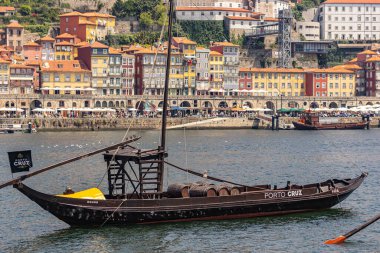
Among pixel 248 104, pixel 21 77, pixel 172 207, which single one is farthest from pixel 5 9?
pixel 172 207

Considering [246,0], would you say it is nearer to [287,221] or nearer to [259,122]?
[259,122]

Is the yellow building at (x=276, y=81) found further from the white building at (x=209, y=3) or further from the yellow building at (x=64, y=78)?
the yellow building at (x=64, y=78)

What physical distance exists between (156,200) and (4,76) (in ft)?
330

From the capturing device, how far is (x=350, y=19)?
18300 centimetres

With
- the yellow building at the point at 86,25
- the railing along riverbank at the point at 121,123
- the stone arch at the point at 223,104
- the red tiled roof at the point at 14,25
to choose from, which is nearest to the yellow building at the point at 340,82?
the stone arch at the point at 223,104

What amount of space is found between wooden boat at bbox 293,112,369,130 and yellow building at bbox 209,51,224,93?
53.1ft

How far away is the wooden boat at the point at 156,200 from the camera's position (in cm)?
4584

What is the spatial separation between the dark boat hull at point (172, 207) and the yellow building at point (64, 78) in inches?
3787

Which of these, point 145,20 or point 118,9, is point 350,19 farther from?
point 118,9

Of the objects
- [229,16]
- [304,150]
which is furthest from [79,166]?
[229,16]

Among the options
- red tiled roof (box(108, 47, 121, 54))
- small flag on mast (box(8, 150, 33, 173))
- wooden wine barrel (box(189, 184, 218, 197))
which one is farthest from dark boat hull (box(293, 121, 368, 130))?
small flag on mast (box(8, 150, 33, 173))

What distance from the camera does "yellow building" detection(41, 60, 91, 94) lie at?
473 ft

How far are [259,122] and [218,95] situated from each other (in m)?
13.5

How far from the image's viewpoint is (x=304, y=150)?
97750mm
